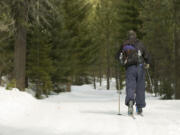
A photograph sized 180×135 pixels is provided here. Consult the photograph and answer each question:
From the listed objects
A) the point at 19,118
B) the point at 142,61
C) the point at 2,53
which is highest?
the point at 2,53

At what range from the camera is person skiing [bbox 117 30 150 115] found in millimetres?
9234

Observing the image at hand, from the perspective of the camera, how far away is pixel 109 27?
4872 cm

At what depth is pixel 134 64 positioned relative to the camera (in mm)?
9312

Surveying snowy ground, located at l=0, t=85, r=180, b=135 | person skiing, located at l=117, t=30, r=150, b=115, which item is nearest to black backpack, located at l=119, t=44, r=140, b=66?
person skiing, located at l=117, t=30, r=150, b=115

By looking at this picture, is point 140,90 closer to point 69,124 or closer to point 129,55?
point 129,55

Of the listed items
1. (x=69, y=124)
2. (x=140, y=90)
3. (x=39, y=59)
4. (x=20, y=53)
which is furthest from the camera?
(x=39, y=59)

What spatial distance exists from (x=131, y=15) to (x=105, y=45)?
20.1m

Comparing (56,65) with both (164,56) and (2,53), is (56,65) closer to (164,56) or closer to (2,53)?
(2,53)

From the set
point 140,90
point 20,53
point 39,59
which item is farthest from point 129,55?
point 39,59

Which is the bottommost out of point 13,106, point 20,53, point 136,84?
point 13,106

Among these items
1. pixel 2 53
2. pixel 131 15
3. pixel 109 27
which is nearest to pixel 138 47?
pixel 2 53

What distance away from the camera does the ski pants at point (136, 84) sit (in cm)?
919

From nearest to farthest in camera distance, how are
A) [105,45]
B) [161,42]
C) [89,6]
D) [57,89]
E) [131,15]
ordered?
[161,42]
[57,89]
[131,15]
[89,6]
[105,45]

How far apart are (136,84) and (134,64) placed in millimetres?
529
